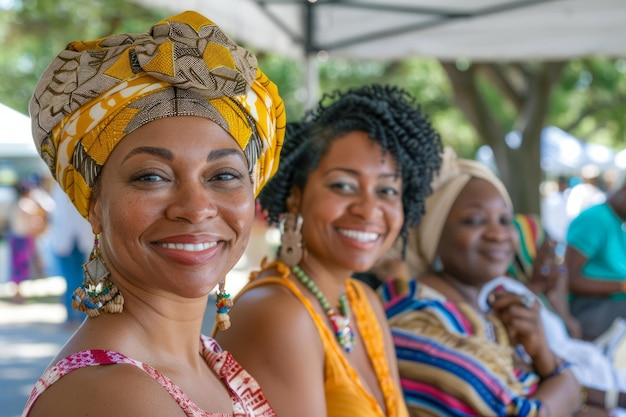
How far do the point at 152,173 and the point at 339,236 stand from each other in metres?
1.19

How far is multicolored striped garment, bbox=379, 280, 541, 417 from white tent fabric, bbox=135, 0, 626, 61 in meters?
2.49

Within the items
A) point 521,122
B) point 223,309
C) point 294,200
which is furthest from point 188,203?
point 521,122

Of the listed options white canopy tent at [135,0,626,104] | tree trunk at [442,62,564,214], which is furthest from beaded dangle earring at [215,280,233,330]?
tree trunk at [442,62,564,214]

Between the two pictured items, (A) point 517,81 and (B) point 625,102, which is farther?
(B) point 625,102

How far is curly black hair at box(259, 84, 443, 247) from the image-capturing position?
2887mm

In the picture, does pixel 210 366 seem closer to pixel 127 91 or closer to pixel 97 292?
pixel 97 292

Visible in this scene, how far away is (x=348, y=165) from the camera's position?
9.25 ft

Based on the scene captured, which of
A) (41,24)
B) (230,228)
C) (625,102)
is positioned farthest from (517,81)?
(230,228)

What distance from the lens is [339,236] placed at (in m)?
2.80

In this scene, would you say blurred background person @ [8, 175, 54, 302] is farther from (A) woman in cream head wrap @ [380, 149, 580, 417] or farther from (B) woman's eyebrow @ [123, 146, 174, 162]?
(B) woman's eyebrow @ [123, 146, 174, 162]

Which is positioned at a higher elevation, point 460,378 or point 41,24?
point 41,24

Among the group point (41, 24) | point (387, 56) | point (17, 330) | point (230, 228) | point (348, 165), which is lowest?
point (17, 330)

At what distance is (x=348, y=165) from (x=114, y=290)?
1.25 m

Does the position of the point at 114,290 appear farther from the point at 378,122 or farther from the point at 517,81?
the point at 517,81
